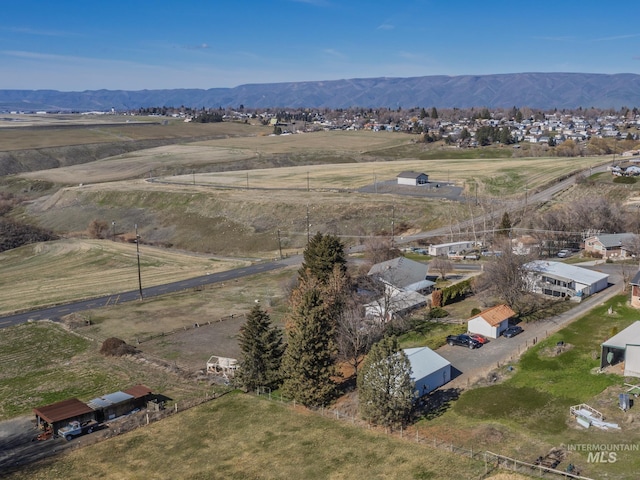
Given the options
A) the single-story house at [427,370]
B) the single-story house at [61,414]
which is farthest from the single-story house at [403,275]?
the single-story house at [61,414]

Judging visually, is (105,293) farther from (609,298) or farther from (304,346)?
(609,298)

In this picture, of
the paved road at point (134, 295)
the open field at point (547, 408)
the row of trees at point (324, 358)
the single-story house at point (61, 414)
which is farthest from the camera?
the paved road at point (134, 295)

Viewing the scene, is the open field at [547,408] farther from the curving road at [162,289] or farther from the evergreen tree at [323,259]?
the curving road at [162,289]

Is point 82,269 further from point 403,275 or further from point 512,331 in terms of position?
point 512,331

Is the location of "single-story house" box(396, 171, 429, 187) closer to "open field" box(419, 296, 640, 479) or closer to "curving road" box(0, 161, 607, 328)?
"curving road" box(0, 161, 607, 328)

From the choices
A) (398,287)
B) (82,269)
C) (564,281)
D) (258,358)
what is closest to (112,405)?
(258,358)

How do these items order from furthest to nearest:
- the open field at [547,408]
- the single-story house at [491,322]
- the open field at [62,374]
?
the single-story house at [491,322] → the open field at [62,374] → the open field at [547,408]
